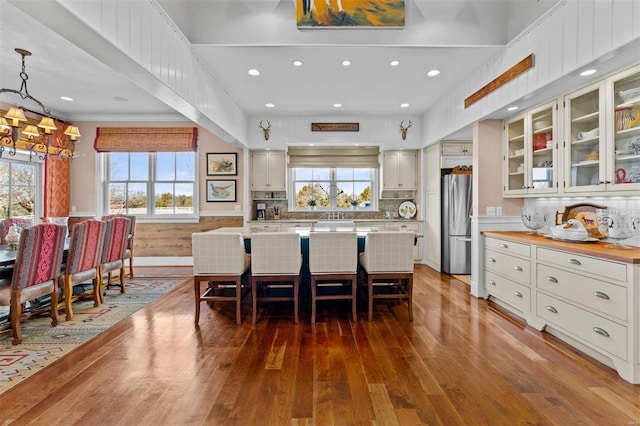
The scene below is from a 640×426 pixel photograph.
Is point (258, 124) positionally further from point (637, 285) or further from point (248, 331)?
point (637, 285)

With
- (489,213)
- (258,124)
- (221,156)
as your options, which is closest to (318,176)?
(258,124)

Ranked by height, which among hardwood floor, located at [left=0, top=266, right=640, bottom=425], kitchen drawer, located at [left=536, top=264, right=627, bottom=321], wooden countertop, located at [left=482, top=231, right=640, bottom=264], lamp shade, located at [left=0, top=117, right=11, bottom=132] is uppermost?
lamp shade, located at [left=0, top=117, right=11, bottom=132]

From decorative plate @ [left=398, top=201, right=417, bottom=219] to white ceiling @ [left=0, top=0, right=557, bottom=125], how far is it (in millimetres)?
2272

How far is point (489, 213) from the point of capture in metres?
3.77

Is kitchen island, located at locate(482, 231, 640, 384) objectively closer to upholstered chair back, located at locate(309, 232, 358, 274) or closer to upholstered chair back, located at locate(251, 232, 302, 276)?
upholstered chair back, located at locate(309, 232, 358, 274)

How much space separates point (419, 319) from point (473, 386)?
115 cm

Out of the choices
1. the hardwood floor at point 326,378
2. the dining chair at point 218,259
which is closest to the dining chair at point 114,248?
the hardwood floor at point 326,378

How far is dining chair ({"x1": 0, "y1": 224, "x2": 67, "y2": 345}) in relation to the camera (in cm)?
245

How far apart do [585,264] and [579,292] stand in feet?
0.77

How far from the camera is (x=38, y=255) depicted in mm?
2578

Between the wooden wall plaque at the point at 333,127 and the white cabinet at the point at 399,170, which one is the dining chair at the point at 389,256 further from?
the wooden wall plaque at the point at 333,127

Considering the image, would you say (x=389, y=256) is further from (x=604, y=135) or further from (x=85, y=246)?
(x=85, y=246)

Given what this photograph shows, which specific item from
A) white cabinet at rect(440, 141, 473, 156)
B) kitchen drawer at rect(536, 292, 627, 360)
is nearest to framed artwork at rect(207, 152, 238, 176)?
white cabinet at rect(440, 141, 473, 156)

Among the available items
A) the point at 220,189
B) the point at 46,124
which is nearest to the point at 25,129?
the point at 46,124
